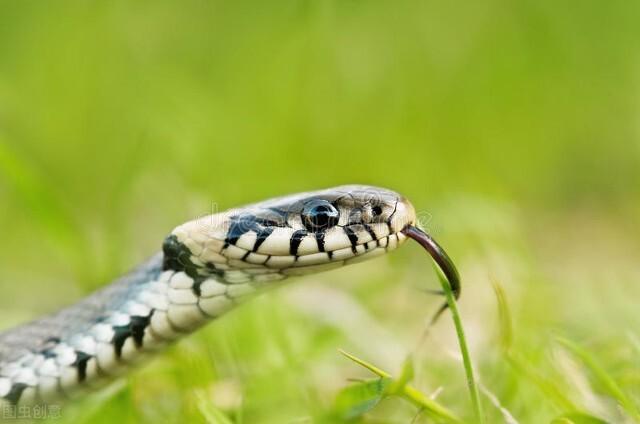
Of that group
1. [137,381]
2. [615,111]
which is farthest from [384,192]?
[615,111]

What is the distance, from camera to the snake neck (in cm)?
379

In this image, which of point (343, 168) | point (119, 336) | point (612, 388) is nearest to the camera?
point (612, 388)

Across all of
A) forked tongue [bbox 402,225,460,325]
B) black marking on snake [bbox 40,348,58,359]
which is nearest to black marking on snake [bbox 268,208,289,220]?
forked tongue [bbox 402,225,460,325]

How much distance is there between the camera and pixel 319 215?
148 inches

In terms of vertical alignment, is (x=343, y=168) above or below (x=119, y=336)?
above

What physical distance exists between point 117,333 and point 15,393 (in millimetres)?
452

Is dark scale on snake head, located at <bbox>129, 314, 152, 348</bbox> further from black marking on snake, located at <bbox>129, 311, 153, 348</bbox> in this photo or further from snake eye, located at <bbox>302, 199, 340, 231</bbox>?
snake eye, located at <bbox>302, 199, 340, 231</bbox>

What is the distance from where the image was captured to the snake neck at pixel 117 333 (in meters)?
3.79

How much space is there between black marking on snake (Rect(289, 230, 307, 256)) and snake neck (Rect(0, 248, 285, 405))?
0.54 ft

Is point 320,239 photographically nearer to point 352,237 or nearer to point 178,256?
point 352,237

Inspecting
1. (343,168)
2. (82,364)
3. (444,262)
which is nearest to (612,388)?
(444,262)

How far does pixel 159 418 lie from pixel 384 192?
3.92 ft

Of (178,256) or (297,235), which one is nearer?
(297,235)

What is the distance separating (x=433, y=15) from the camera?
10766 millimetres
